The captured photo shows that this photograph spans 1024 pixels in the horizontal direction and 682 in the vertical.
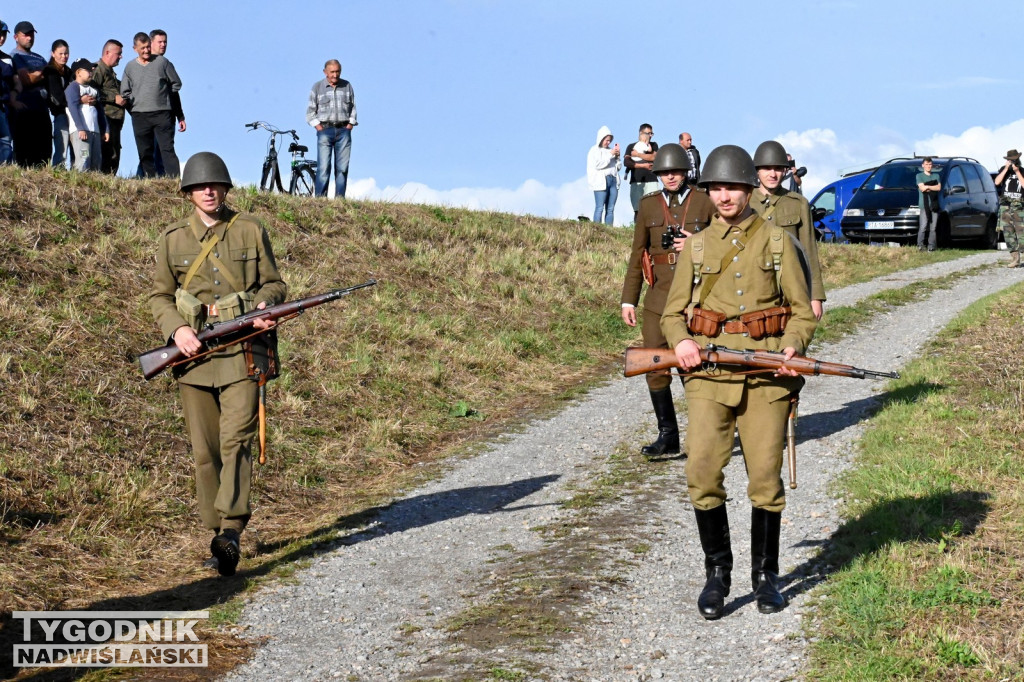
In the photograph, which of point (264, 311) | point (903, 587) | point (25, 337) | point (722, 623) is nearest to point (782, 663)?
point (722, 623)

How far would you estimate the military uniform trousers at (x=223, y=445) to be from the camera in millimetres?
6977

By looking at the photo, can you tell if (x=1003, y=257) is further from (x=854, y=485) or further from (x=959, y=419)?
(x=854, y=485)

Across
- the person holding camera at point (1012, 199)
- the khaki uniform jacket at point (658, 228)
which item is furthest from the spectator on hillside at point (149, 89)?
the person holding camera at point (1012, 199)

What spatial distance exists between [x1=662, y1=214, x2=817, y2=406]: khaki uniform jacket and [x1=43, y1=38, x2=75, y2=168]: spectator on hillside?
34.0 ft

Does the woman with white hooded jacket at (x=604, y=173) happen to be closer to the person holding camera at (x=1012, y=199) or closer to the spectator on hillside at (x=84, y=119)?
the person holding camera at (x=1012, y=199)

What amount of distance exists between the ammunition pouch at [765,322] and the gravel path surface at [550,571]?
1461 mm

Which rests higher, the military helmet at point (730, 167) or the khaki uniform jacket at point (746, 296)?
the military helmet at point (730, 167)

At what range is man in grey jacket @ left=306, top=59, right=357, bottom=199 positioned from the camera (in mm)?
17078

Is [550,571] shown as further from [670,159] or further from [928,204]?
[928,204]

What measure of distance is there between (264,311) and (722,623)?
10.7 ft

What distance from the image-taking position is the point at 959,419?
9.47 metres

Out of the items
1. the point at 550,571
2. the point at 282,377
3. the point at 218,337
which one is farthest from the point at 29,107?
the point at 550,571

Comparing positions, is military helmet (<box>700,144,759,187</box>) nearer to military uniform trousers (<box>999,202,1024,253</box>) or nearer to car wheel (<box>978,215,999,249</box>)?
military uniform trousers (<box>999,202,1024,253</box>)

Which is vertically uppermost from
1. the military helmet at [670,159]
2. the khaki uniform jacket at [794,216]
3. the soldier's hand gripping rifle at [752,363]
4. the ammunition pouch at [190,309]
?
the military helmet at [670,159]
